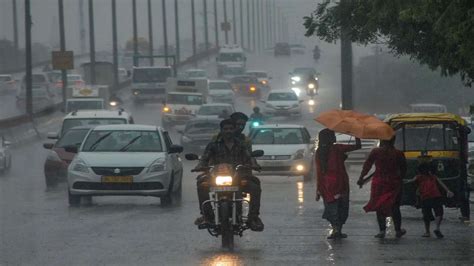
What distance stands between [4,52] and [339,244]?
13016 cm

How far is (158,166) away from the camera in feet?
78.8

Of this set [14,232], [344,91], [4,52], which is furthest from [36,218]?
[4,52]

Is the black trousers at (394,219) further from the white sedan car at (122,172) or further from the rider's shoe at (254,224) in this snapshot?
the white sedan car at (122,172)

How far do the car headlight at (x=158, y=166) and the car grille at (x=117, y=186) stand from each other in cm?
25

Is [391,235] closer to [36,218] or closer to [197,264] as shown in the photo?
[197,264]

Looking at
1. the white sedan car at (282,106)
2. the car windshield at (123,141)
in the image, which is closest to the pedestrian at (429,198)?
the car windshield at (123,141)

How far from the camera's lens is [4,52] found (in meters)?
144

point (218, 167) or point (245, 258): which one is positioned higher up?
point (218, 167)

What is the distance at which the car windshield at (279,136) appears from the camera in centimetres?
3431

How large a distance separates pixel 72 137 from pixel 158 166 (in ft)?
25.8

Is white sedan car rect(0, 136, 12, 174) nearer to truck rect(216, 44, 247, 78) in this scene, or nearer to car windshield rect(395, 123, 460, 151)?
car windshield rect(395, 123, 460, 151)

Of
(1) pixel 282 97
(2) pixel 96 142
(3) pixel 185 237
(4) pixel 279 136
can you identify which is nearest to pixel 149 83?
(1) pixel 282 97

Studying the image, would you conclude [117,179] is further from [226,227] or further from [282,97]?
[282,97]

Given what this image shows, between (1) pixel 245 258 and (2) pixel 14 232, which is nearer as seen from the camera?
(1) pixel 245 258
